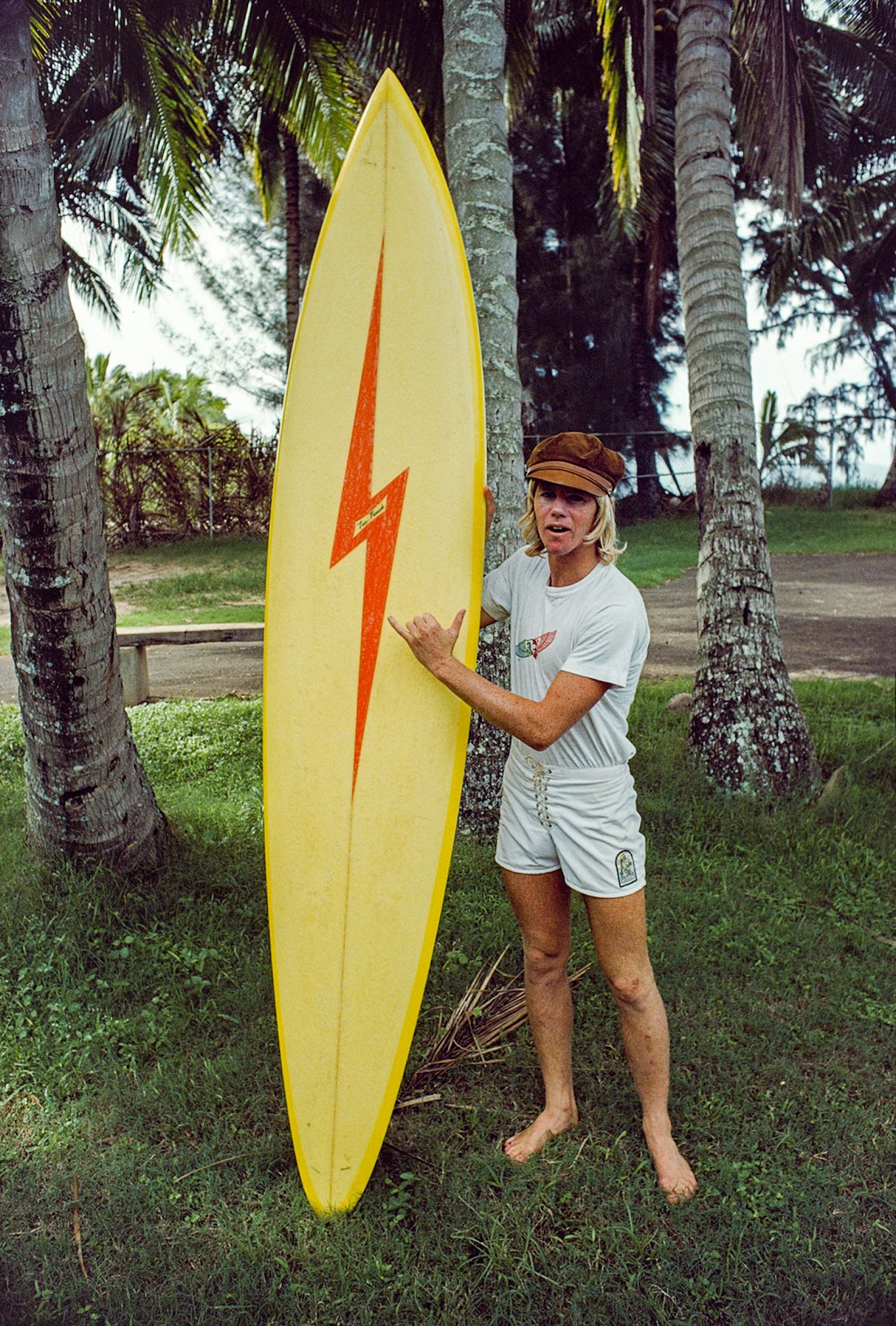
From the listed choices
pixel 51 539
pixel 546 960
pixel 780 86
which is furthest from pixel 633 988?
pixel 780 86

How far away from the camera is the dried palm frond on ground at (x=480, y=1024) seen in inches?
102

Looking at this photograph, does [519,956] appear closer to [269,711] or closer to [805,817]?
[269,711]

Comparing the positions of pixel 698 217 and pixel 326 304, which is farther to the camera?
pixel 698 217

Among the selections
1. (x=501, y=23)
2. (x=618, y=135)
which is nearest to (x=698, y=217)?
(x=501, y=23)

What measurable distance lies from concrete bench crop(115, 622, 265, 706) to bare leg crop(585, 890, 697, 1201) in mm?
4329

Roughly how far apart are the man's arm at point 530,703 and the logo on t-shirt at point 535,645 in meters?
0.11

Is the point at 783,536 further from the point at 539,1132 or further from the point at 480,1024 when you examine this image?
the point at 539,1132

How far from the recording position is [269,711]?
2.36 metres

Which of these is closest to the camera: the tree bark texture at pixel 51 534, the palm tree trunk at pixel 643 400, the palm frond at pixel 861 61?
the tree bark texture at pixel 51 534

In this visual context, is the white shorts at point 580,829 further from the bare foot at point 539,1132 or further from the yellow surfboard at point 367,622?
the bare foot at point 539,1132

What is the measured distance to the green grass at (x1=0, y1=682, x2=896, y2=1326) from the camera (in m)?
1.90

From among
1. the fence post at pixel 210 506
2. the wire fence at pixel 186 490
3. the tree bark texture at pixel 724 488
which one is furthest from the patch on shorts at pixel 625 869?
the fence post at pixel 210 506

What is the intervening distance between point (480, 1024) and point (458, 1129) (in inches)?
16.2

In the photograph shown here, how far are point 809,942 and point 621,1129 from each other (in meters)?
1.15
